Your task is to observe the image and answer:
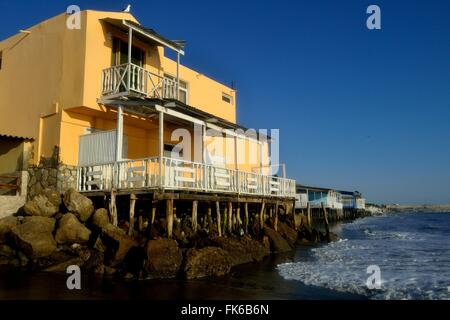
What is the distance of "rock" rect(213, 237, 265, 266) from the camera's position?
14.5m

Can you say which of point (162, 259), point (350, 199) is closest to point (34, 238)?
point (162, 259)

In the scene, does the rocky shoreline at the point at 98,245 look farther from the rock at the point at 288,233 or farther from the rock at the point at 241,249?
the rock at the point at 288,233

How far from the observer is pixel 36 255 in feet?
41.3

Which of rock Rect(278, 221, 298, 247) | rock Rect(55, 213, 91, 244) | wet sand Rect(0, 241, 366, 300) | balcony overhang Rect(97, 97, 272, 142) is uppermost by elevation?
balcony overhang Rect(97, 97, 272, 142)

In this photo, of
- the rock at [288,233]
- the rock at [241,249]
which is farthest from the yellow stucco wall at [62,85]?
the rock at [288,233]

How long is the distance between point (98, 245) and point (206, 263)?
144 inches

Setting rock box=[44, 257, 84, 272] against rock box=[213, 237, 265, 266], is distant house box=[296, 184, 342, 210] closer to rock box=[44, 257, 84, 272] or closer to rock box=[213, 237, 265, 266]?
rock box=[213, 237, 265, 266]

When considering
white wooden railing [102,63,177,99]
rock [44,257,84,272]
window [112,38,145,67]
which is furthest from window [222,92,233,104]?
rock [44,257,84,272]

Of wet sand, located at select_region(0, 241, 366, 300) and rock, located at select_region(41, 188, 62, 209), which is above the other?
rock, located at select_region(41, 188, 62, 209)

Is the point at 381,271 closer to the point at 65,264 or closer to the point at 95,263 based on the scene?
the point at 95,263

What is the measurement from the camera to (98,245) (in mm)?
12922

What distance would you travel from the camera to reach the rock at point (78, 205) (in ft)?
44.5

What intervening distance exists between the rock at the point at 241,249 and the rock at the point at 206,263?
171 cm
